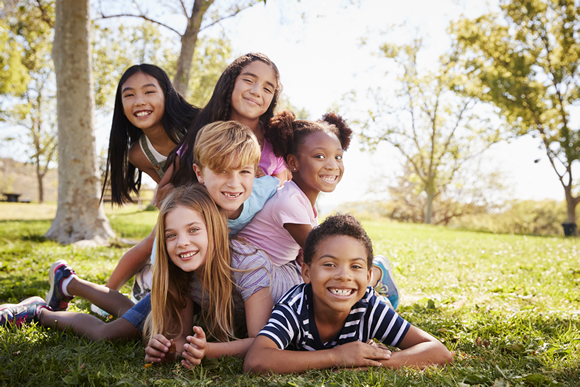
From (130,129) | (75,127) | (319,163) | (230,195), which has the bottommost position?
(230,195)

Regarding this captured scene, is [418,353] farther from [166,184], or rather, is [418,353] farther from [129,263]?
[129,263]

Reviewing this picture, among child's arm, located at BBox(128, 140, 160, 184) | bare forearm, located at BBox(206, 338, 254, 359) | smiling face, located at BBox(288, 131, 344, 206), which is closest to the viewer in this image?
bare forearm, located at BBox(206, 338, 254, 359)

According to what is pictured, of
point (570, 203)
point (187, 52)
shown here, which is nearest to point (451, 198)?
point (570, 203)

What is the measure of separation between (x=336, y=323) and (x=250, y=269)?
68 centimetres

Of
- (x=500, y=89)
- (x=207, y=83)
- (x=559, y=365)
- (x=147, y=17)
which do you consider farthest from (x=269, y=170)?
(x=207, y=83)

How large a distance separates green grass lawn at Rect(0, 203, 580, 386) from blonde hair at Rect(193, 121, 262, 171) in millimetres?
1288

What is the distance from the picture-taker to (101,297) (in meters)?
3.43

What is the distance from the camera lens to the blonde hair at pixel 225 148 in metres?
2.82

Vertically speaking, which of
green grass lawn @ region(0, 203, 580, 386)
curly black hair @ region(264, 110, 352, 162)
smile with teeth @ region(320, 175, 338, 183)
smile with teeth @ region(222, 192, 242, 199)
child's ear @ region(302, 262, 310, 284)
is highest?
curly black hair @ region(264, 110, 352, 162)

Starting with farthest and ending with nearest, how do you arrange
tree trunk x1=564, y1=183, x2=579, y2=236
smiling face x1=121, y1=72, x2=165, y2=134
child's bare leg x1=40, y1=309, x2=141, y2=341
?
A: tree trunk x1=564, y1=183, x2=579, y2=236 < smiling face x1=121, y1=72, x2=165, y2=134 < child's bare leg x1=40, y1=309, x2=141, y2=341

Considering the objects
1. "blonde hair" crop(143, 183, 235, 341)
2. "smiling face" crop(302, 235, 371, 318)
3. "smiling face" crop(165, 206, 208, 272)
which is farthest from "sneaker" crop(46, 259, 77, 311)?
"smiling face" crop(302, 235, 371, 318)

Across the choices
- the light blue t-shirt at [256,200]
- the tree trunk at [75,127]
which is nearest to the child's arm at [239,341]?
the light blue t-shirt at [256,200]

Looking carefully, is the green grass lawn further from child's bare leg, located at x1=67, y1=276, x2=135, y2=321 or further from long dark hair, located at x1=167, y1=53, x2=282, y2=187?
long dark hair, located at x1=167, y1=53, x2=282, y2=187

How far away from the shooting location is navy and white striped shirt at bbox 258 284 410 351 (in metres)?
2.54
